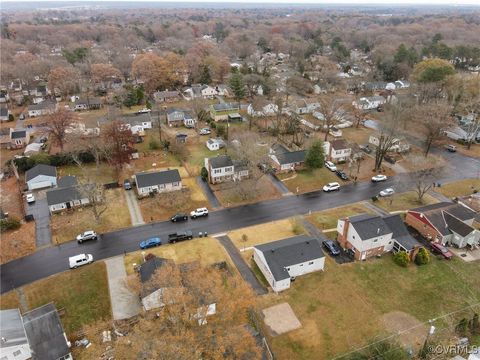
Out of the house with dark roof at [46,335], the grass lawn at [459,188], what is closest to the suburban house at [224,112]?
the grass lawn at [459,188]

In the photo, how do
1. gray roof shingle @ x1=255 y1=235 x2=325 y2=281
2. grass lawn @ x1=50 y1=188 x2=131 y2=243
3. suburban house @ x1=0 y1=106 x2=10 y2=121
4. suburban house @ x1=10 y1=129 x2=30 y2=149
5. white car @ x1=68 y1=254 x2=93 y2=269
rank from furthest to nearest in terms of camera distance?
suburban house @ x1=0 y1=106 x2=10 y2=121 → suburban house @ x1=10 y1=129 x2=30 y2=149 → grass lawn @ x1=50 y1=188 x2=131 y2=243 → white car @ x1=68 y1=254 x2=93 y2=269 → gray roof shingle @ x1=255 y1=235 x2=325 y2=281

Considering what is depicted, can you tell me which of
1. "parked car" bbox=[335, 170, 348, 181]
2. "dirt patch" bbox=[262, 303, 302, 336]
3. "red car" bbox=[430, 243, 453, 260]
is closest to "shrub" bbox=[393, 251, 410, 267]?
"red car" bbox=[430, 243, 453, 260]

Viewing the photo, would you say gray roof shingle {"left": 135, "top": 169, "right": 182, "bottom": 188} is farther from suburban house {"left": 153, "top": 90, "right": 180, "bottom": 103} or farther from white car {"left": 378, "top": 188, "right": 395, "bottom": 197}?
suburban house {"left": 153, "top": 90, "right": 180, "bottom": 103}

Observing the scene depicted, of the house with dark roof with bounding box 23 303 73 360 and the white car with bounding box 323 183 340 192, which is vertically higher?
the house with dark roof with bounding box 23 303 73 360

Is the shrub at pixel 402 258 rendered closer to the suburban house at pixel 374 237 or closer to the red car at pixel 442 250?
the suburban house at pixel 374 237

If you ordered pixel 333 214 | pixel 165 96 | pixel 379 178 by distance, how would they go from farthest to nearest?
pixel 165 96, pixel 379 178, pixel 333 214

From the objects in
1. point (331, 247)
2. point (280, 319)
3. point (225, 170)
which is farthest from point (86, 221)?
point (331, 247)

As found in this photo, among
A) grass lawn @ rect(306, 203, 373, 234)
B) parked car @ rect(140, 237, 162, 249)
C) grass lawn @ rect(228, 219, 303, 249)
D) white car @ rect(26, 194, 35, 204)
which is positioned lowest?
grass lawn @ rect(306, 203, 373, 234)

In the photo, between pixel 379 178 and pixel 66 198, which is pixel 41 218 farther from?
pixel 379 178

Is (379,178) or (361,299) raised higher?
(379,178)
